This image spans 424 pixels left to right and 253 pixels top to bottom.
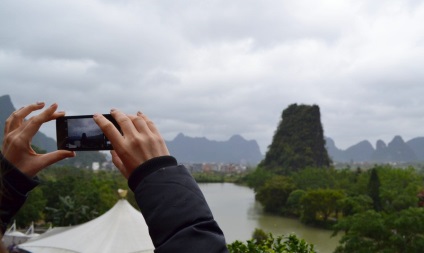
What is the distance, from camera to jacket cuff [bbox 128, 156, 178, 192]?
26.4 inches

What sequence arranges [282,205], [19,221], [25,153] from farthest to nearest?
[282,205] → [19,221] → [25,153]

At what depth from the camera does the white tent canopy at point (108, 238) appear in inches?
250

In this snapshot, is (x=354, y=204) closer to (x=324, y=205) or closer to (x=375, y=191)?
(x=324, y=205)

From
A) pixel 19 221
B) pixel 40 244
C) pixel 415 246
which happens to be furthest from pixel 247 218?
pixel 40 244

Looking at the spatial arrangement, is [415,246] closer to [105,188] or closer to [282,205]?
[105,188]

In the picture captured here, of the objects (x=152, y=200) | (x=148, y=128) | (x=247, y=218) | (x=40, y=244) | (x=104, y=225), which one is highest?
(x=148, y=128)

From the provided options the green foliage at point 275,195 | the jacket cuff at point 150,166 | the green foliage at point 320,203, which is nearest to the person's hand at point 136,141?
the jacket cuff at point 150,166

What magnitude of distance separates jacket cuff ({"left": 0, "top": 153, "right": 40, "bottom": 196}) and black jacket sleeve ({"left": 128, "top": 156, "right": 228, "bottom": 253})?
33 cm

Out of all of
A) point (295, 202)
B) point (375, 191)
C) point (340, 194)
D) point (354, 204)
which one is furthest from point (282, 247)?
point (295, 202)

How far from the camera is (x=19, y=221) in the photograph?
55.1 ft

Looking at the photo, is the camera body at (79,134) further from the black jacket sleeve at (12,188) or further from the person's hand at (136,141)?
the person's hand at (136,141)

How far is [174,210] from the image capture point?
2.07ft

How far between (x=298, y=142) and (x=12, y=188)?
50.1 m

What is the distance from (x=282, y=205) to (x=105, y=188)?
11079 mm
